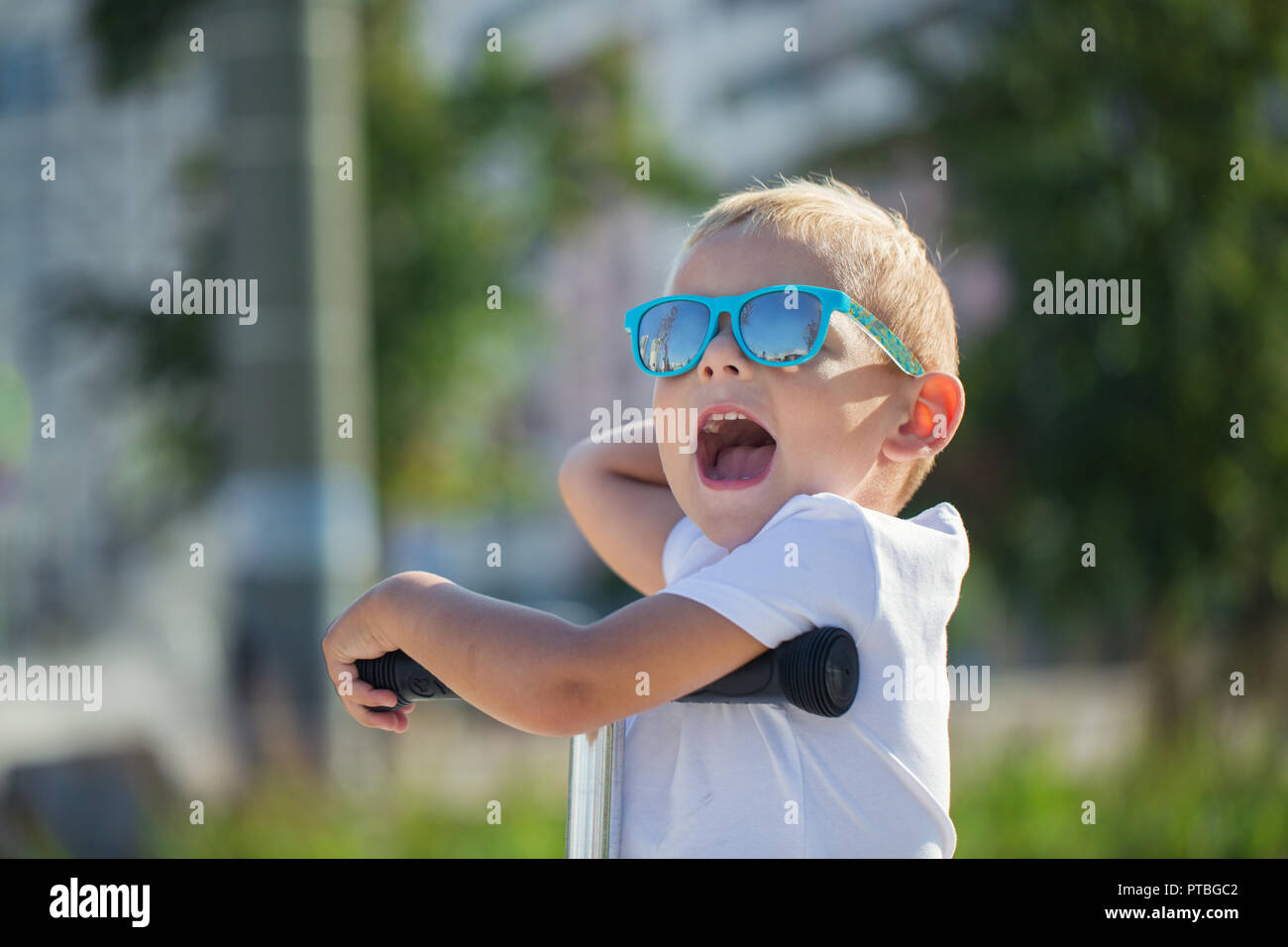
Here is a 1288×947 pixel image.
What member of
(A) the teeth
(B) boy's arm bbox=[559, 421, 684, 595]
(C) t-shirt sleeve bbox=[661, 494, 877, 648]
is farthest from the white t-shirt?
(B) boy's arm bbox=[559, 421, 684, 595]

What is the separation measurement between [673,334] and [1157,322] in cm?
519

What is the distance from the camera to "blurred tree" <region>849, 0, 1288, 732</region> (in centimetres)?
612

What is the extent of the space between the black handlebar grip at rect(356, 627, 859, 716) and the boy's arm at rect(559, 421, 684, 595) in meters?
0.51

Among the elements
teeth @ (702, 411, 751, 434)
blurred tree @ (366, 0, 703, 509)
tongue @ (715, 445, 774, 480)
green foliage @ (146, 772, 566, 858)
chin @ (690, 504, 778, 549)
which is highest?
blurred tree @ (366, 0, 703, 509)

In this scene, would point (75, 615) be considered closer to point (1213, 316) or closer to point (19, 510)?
point (19, 510)

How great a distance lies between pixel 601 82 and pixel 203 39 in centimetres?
455

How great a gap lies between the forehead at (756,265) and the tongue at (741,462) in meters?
0.18

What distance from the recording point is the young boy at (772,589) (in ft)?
4.40

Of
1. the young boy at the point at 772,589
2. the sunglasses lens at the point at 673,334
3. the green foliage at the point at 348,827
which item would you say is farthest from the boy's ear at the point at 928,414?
the green foliage at the point at 348,827

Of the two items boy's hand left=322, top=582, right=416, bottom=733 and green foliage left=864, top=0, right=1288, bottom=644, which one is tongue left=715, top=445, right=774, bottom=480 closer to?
boy's hand left=322, top=582, right=416, bottom=733

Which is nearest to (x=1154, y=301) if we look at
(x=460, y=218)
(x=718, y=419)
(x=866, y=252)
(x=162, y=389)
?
(x=866, y=252)

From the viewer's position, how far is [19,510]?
1520cm

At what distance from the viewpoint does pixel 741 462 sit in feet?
5.03
